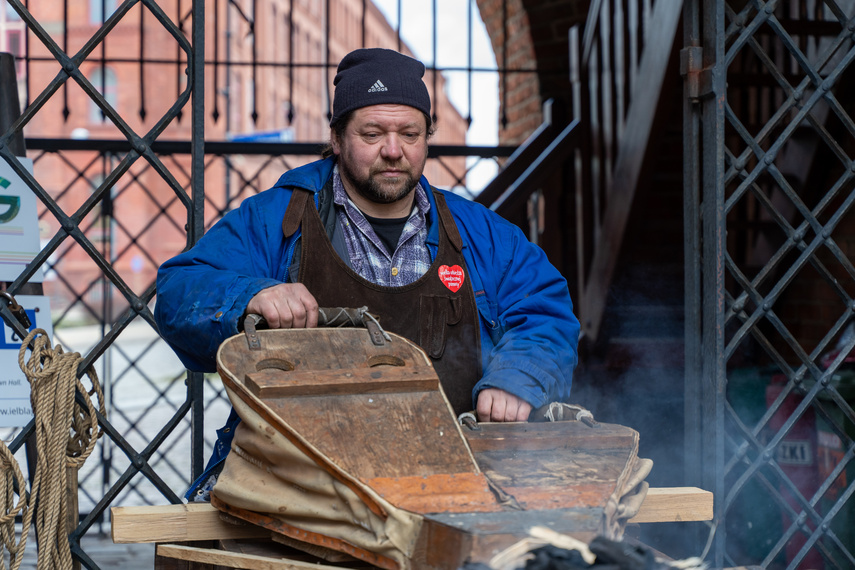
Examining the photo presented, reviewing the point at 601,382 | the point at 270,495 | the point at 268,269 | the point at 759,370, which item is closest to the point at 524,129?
the point at 601,382

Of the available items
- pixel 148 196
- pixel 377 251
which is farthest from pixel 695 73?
pixel 148 196

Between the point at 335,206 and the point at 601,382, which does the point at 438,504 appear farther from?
the point at 601,382

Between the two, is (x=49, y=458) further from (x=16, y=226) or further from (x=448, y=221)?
(x=448, y=221)

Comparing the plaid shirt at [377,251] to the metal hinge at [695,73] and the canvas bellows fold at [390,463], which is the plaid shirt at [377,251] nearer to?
the canvas bellows fold at [390,463]

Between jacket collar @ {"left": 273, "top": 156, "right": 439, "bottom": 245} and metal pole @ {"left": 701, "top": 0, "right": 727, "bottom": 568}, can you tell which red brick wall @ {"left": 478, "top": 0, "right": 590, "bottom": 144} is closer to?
metal pole @ {"left": 701, "top": 0, "right": 727, "bottom": 568}

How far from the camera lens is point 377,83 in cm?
245

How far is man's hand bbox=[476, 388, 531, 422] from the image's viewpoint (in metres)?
2.15

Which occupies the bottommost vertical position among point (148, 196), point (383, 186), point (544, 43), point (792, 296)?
point (148, 196)

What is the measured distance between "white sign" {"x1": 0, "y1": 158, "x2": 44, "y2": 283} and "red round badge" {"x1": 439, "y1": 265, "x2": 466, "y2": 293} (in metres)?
1.28

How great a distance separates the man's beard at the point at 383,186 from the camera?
2.47 meters

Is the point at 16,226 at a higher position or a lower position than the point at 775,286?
higher

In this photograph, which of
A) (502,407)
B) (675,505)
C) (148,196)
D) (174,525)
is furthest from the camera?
(148,196)

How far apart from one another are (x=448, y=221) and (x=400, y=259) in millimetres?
185

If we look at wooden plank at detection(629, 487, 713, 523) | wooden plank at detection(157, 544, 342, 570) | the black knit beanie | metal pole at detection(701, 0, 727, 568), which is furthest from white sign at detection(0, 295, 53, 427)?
metal pole at detection(701, 0, 727, 568)
